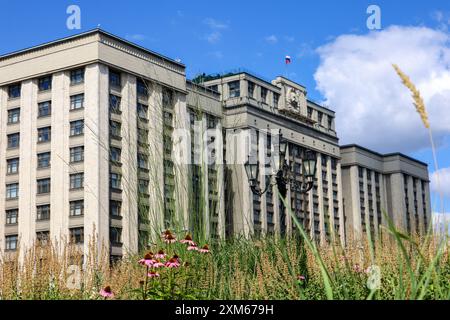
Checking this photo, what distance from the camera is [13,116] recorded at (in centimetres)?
4753

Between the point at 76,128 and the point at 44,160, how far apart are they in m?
3.13

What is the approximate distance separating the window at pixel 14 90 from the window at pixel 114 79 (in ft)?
22.9

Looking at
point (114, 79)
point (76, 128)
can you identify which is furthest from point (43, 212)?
point (114, 79)

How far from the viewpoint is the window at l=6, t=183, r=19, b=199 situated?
151 ft

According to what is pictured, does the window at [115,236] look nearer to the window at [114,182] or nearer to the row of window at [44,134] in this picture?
the window at [114,182]

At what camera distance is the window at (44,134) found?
4562cm

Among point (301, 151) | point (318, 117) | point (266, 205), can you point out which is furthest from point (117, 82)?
point (318, 117)

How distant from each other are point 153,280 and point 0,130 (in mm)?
43360

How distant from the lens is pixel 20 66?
47.0 m

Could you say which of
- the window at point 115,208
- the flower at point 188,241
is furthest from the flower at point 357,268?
the window at point 115,208

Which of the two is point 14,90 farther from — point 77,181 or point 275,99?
point 275,99
